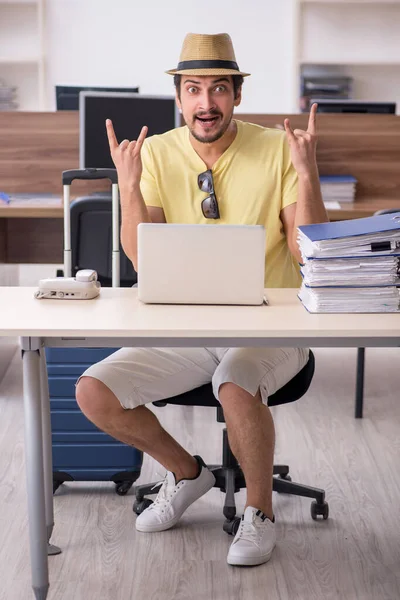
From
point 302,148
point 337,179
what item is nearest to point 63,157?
point 337,179

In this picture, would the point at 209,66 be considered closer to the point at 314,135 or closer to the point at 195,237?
the point at 314,135

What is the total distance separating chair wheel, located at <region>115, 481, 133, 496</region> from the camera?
8.68 feet

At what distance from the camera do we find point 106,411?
7.37 feet

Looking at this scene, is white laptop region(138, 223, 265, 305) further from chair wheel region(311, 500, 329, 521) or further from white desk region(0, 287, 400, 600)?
chair wheel region(311, 500, 329, 521)

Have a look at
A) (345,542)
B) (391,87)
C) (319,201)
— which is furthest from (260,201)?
(391,87)

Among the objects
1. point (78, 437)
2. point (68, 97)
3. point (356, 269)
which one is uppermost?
point (68, 97)

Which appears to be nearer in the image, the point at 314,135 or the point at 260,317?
the point at 260,317

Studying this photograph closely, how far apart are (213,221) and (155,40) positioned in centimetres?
480

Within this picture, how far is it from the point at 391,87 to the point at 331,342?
537 centimetres

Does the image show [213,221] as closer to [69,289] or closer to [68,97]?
[69,289]

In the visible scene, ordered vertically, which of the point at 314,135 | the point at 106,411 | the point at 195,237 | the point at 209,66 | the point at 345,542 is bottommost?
the point at 345,542

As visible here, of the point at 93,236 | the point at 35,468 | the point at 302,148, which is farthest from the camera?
the point at 93,236

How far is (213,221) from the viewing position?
2.46 m

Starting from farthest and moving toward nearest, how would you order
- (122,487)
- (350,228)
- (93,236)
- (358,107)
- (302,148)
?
(358,107), (93,236), (122,487), (302,148), (350,228)
